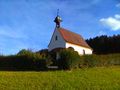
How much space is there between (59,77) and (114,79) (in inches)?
229

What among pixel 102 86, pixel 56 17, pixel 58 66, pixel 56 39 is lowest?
pixel 102 86

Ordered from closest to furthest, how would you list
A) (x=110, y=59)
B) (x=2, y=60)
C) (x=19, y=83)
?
(x=19, y=83) < (x=2, y=60) < (x=110, y=59)

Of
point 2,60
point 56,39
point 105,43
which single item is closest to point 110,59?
point 56,39

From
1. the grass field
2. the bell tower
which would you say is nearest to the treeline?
the bell tower

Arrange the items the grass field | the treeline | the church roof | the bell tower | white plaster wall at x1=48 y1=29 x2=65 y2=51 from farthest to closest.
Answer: the treeline
the bell tower
the church roof
white plaster wall at x1=48 y1=29 x2=65 y2=51
the grass field

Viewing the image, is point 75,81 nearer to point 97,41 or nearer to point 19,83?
point 19,83

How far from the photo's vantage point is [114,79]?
33375mm

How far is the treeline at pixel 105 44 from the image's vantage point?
94.8m

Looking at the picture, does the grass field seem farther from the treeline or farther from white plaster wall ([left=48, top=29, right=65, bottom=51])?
the treeline

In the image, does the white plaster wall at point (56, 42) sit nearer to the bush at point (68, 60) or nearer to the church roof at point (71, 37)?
the church roof at point (71, 37)

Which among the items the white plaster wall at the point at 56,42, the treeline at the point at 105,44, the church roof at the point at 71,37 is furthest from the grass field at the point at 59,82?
Answer: the treeline at the point at 105,44

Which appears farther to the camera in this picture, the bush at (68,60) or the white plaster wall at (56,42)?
the white plaster wall at (56,42)

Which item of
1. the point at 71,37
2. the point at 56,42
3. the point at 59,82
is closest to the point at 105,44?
the point at 71,37

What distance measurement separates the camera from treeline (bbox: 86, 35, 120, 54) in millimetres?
94794
